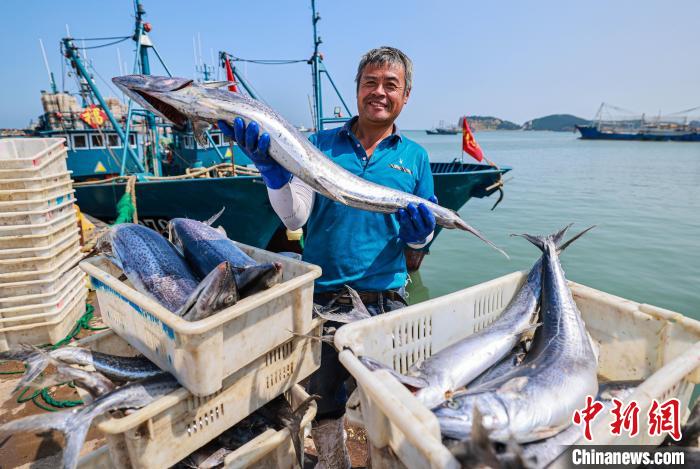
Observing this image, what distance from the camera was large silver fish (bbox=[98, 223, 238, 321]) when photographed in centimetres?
177

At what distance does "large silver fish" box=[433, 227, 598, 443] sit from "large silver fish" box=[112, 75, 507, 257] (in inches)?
47.0

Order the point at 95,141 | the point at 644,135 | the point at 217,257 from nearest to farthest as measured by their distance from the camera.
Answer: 1. the point at 217,257
2. the point at 95,141
3. the point at 644,135

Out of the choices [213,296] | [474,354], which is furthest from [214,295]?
[474,354]

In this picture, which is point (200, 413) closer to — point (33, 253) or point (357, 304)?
point (357, 304)

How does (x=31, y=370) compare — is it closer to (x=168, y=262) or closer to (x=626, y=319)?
(x=168, y=262)

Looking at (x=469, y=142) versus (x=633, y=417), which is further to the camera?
(x=469, y=142)

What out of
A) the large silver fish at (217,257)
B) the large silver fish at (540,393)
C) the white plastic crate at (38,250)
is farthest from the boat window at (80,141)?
the large silver fish at (540,393)

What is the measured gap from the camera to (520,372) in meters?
1.98

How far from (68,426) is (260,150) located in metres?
1.80

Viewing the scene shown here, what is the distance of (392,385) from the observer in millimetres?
1367

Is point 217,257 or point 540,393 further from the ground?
point 217,257

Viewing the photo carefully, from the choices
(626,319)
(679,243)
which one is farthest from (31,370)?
(679,243)

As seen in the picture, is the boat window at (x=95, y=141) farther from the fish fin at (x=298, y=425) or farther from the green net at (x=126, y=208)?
the fish fin at (x=298, y=425)

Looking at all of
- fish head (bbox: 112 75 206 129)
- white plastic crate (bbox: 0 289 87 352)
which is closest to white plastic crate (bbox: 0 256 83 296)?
white plastic crate (bbox: 0 289 87 352)
